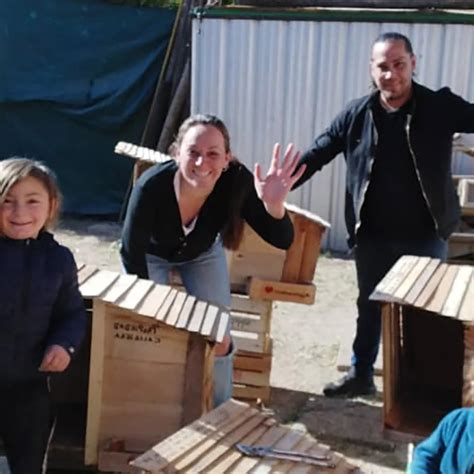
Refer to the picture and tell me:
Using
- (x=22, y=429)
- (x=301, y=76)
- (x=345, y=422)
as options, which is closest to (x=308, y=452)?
(x=22, y=429)

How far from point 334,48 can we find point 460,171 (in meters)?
1.53

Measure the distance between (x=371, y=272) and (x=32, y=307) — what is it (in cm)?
189

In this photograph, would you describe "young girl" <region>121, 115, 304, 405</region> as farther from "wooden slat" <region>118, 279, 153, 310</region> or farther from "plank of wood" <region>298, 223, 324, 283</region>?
"plank of wood" <region>298, 223, 324, 283</region>

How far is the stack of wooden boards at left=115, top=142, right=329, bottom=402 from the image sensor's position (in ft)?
13.9

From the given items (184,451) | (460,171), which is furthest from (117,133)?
(184,451)

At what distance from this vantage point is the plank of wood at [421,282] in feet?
9.47

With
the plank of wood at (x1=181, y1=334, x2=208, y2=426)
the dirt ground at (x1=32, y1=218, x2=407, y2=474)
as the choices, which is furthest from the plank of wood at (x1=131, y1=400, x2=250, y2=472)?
the dirt ground at (x1=32, y1=218, x2=407, y2=474)

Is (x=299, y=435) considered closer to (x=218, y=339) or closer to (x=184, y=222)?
(x=218, y=339)

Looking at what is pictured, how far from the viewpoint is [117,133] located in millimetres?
8883

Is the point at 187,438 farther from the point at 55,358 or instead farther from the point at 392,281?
the point at 392,281

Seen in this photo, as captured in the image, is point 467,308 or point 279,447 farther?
point 467,308

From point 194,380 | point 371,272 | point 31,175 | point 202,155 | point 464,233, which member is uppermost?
point 202,155

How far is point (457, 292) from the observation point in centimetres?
302

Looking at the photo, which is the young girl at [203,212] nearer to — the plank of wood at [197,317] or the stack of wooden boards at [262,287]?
the plank of wood at [197,317]
